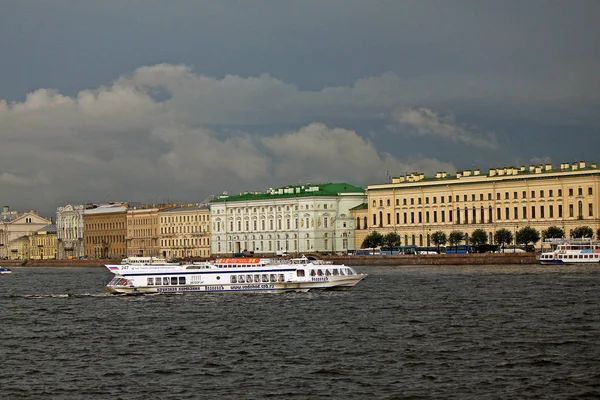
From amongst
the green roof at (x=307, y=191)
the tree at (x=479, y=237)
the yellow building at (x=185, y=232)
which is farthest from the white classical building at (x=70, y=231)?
the tree at (x=479, y=237)

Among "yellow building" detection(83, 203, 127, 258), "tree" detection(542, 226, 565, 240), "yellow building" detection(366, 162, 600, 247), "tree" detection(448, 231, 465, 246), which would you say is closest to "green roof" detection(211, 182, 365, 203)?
"yellow building" detection(366, 162, 600, 247)

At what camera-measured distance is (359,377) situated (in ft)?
80.9

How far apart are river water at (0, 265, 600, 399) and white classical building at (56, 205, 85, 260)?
10925 centimetres

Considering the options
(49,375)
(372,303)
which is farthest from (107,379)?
(372,303)

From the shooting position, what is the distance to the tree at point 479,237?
328 ft

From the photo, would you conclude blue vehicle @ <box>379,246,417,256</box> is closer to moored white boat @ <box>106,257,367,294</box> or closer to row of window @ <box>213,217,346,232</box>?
row of window @ <box>213,217,346,232</box>

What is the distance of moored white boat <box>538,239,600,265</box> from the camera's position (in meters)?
81.8

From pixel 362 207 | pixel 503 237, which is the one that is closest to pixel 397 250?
pixel 362 207

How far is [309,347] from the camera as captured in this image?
97.8 feet

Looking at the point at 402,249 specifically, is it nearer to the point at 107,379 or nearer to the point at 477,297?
the point at 477,297

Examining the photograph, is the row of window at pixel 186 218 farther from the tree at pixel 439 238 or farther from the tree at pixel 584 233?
the tree at pixel 584 233

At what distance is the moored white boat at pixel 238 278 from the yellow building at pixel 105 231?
94268mm

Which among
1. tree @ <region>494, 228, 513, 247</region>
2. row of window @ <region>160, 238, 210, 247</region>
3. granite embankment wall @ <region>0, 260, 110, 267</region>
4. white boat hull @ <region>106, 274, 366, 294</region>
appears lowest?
white boat hull @ <region>106, 274, 366, 294</region>

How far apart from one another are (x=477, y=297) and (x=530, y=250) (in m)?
50.7
